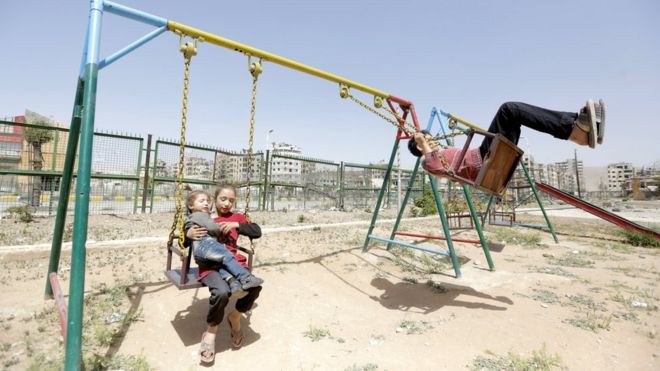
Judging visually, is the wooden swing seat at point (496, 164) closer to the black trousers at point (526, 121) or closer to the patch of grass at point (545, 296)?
the black trousers at point (526, 121)

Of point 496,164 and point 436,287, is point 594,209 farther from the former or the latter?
point 496,164

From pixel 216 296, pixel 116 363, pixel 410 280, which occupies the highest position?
pixel 216 296

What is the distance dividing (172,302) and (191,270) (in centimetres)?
66

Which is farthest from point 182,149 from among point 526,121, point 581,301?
point 581,301

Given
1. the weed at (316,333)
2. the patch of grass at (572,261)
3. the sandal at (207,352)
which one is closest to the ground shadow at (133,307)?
the sandal at (207,352)

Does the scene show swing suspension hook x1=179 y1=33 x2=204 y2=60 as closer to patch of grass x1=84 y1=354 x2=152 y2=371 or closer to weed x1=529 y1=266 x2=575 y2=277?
patch of grass x1=84 y1=354 x2=152 y2=371

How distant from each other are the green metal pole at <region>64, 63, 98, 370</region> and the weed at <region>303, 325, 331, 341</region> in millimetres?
1627

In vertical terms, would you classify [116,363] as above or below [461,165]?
below

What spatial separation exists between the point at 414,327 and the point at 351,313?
682 millimetres

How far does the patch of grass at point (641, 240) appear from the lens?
765cm

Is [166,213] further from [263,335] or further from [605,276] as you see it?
[605,276]

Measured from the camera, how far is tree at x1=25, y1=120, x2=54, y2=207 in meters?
8.00

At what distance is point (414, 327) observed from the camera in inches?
118

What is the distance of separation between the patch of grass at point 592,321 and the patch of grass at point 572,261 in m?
2.75
